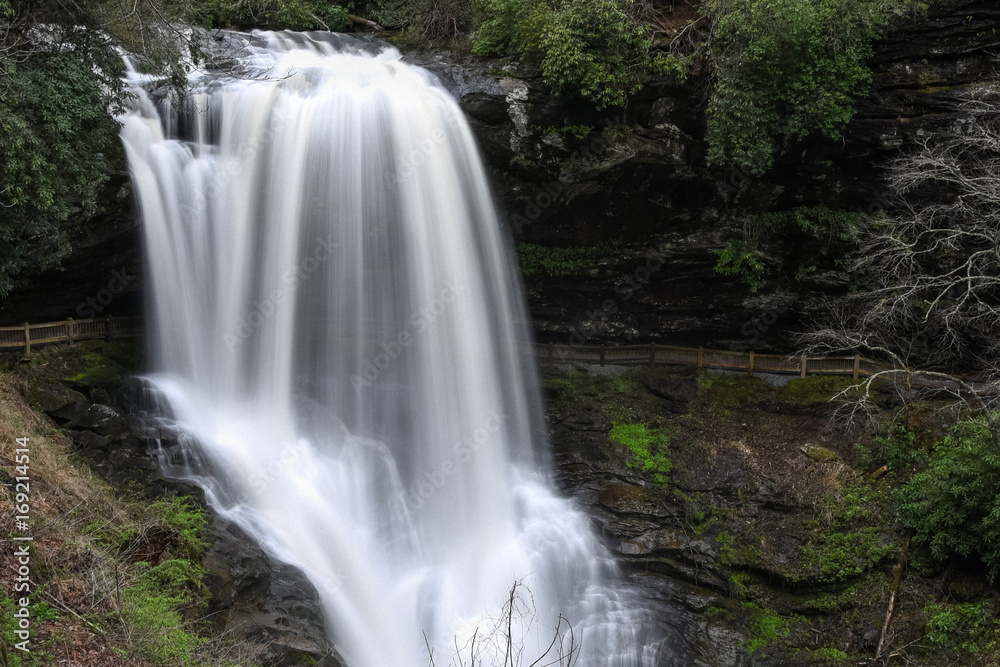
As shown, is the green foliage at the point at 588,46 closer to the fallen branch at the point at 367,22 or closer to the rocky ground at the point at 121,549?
the fallen branch at the point at 367,22

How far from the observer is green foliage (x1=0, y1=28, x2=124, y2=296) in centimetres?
1079

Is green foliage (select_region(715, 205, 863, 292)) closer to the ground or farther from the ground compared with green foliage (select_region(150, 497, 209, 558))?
farther from the ground

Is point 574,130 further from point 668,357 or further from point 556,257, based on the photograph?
point 668,357

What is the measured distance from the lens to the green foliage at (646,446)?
14.8 m

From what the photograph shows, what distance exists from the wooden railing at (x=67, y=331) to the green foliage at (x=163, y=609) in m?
6.17

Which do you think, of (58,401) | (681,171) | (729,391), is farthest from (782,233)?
(58,401)

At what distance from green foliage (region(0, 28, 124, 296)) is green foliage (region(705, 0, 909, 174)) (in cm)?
1155

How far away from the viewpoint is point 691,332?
58.4ft

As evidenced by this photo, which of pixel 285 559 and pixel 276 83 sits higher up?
pixel 276 83

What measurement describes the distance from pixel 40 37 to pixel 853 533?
16197 millimetres

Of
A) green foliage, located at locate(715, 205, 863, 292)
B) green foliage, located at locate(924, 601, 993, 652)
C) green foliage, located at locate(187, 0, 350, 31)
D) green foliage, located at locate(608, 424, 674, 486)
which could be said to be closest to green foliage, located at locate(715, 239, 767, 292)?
green foliage, located at locate(715, 205, 863, 292)

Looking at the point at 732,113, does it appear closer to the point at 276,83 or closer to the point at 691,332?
the point at 691,332

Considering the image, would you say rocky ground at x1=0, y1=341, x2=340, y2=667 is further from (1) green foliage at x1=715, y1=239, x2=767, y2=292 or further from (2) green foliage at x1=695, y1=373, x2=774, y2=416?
(1) green foliage at x1=715, y1=239, x2=767, y2=292

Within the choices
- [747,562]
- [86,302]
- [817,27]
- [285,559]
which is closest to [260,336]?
Answer: [86,302]
